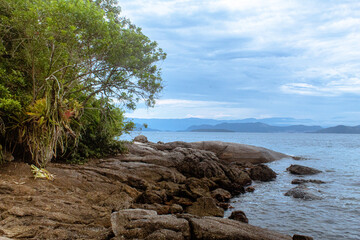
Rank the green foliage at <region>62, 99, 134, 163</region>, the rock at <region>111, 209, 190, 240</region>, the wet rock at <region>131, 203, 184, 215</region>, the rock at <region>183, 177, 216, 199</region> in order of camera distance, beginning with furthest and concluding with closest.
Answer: the green foliage at <region>62, 99, 134, 163</region>, the rock at <region>183, 177, 216, 199</region>, the wet rock at <region>131, 203, 184, 215</region>, the rock at <region>111, 209, 190, 240</region>

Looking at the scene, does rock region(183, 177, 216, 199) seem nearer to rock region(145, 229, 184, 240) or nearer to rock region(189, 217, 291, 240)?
rock region(189, 217, 291, 240)

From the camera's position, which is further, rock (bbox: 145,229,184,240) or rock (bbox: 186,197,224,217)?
rock (bbox: 186,197,224,217)

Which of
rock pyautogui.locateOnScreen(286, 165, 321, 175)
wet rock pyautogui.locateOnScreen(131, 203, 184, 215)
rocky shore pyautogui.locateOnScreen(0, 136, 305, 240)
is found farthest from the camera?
rock pyautogui.locateOnScreen(286, 165, 321, 175)

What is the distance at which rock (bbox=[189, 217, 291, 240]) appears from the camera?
7492 mm

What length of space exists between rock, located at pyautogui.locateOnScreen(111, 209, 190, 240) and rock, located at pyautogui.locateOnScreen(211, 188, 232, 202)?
23.7ft

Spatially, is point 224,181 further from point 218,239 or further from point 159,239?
point 159,239

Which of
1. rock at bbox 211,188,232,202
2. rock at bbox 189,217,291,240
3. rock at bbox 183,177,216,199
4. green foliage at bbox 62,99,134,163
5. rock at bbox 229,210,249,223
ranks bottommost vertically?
rock at bbox 211,188,232,202

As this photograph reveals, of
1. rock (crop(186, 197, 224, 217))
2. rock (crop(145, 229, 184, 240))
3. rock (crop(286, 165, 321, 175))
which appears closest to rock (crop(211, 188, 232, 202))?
rock (crop(186, 197, 224, 217))

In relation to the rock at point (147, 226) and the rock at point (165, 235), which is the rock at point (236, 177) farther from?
the rock at point (165, 235)

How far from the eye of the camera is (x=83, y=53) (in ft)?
43.9

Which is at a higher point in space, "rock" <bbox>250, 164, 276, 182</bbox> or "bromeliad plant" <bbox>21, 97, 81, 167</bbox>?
"bromeliad plant" <bbox>21, 97, 81, 167</bbox>

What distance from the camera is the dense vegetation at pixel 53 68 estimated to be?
1045 centimetres

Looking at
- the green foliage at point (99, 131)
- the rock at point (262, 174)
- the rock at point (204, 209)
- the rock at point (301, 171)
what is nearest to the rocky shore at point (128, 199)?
the rock at point (204, 209)

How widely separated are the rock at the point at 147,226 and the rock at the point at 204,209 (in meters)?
3.63
